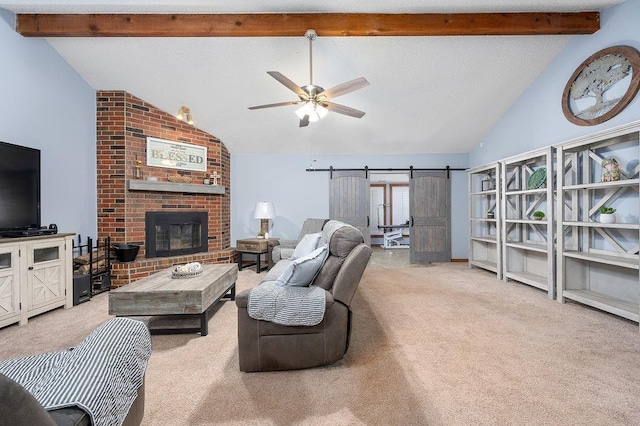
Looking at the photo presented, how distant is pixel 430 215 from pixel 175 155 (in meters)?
4.92

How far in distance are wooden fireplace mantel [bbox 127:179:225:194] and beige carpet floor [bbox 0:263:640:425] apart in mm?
1774

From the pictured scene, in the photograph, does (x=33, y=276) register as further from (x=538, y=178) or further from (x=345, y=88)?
(x=538, y=178)

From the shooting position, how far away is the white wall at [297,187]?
5.98 meters

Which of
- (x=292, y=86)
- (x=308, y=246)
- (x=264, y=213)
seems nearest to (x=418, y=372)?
(x=308, y=246)

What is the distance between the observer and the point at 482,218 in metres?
4.95

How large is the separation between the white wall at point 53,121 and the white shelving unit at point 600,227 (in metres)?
5.98

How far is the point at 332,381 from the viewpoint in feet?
5.94

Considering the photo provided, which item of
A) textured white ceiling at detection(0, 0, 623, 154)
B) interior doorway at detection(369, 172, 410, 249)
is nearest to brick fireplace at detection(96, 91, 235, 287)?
textured white ceiling at detection(0, 0, 623, 154)

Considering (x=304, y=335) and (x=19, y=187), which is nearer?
(x=304, y=335)

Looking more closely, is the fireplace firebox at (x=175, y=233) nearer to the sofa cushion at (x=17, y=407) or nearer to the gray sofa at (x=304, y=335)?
the gray sofa at (x=304, y=335)

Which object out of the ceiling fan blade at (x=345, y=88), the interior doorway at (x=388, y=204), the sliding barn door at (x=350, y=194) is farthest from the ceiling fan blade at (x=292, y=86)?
the interior doorway at (x=388, y=204)

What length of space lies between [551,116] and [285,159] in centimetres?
437

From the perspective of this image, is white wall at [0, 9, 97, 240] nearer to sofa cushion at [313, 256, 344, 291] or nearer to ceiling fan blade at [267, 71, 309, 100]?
ceiling fan blade at [267, 71, 309, 100]

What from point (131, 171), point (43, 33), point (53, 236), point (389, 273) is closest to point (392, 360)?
point (389, 273)
